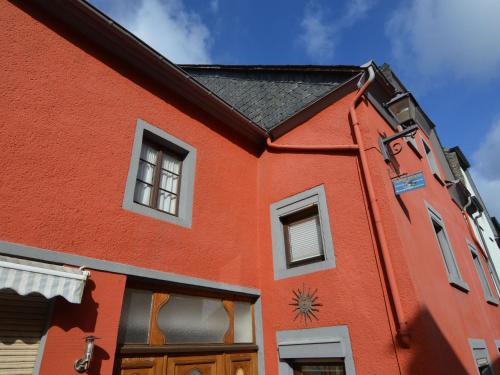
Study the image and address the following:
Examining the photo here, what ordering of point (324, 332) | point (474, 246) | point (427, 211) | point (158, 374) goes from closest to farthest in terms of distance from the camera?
1. point (158, 374)
2. point (324, 332)
3. point (427, 211)
4. point (474, 246)

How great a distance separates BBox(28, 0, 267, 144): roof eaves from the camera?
4758mm

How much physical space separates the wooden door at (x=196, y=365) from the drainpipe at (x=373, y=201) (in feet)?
8.78

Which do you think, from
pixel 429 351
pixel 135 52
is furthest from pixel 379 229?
pixel 135 52

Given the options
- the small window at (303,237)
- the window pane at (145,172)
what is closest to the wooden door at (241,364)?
the small window at (303,237)

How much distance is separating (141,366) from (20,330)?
156 centimetres

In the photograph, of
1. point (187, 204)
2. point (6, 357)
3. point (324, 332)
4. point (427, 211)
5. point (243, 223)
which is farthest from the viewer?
point (427, 211)

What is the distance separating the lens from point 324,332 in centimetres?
514

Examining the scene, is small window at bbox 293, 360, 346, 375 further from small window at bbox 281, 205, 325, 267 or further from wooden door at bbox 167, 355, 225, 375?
small window at bbox 281, 205, 325, 267

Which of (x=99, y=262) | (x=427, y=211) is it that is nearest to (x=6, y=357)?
(x=99, y=262)

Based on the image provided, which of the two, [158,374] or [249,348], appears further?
[249,348]

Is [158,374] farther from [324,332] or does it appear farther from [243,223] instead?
[243,223]

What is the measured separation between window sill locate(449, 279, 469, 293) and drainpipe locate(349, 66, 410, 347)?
241 cm

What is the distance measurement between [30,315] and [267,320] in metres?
3.71

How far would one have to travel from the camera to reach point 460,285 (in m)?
6.57
